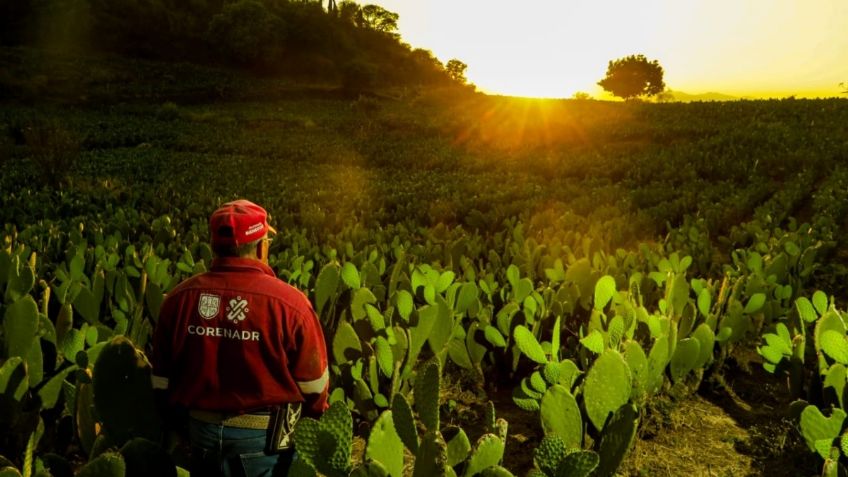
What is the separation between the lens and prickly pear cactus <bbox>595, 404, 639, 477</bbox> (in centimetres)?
194

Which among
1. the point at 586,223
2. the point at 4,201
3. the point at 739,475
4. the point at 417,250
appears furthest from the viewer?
the point at 4,201

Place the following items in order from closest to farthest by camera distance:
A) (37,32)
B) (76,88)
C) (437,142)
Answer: (437,142), (76,88), (37,32)

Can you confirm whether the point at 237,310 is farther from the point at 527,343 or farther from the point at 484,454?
the point at 527,343

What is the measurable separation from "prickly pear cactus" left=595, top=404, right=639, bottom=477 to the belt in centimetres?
118

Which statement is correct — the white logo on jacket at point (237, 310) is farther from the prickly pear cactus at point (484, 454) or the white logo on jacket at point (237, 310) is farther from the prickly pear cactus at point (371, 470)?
the prickly pear cactus at point (484, 454)

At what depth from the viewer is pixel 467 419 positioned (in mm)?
3162

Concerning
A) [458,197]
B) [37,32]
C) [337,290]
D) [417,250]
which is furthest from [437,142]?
[37,32]

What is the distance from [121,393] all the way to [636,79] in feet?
223

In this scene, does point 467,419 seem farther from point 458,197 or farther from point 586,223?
point 458,197

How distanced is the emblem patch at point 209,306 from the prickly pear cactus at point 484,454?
0.93 m

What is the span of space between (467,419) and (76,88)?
150 feet

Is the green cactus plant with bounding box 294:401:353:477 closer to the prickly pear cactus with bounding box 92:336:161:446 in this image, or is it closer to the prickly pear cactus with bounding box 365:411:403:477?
the prickly pear cactus with bounding box 365:411:403:477

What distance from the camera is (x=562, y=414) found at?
2193mm

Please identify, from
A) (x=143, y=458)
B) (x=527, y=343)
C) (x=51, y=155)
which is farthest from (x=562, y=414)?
(x=51, y=155)
